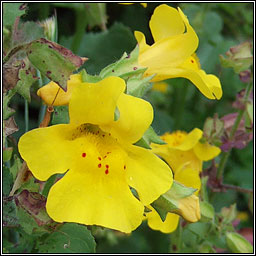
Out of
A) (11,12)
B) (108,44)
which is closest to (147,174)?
(11,12)

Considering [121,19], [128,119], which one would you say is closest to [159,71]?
[128,119]

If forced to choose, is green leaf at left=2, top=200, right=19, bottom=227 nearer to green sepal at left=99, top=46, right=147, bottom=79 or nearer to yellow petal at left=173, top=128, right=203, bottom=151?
green sepal at left=99, top=46, right=147, bottom=79

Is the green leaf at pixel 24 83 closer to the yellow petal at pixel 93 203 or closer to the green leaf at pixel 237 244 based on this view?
the yellow petal at pixel 93 203

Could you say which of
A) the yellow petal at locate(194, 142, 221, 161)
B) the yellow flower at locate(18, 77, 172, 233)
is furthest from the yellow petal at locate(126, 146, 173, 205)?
the yellow petal at locate(194, 142, 221, 161)

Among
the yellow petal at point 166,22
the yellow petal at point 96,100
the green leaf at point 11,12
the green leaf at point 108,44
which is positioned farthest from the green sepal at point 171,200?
the green leaf at point 108,44

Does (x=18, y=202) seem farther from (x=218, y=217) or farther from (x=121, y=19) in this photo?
(x=121, y=19)

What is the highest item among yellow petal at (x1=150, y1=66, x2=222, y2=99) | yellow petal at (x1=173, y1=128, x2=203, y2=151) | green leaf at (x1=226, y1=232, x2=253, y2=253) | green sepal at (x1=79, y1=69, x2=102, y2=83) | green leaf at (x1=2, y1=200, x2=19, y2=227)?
green sepal at (x1=79, y1=69, x2=102, y2=83)
